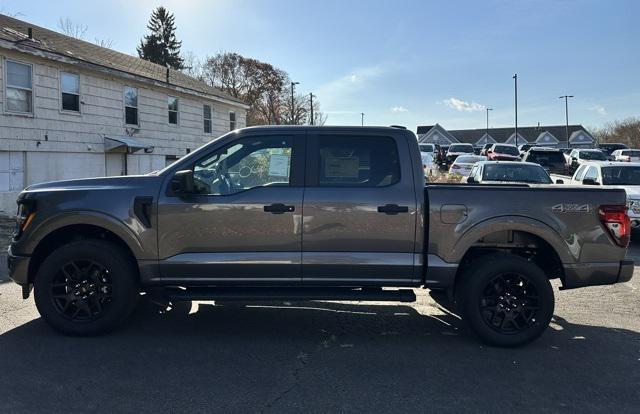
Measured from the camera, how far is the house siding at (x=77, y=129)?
13.3 meters

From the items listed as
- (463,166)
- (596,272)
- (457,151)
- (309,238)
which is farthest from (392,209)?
(457,151)

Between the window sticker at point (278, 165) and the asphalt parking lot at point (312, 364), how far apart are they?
1578 mm

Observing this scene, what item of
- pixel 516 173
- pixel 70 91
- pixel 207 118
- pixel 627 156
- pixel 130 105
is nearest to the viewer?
pixel 516 173

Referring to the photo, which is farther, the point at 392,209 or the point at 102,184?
the point at 102,184

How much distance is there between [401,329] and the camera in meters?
5.21

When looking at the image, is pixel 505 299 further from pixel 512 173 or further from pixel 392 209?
pixel 512 173

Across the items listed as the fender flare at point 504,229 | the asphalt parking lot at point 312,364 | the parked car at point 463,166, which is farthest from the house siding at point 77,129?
the fender flare at point 504,229

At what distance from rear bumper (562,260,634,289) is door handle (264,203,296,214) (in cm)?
260

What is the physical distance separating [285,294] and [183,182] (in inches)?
53.7

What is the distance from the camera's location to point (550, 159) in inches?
970

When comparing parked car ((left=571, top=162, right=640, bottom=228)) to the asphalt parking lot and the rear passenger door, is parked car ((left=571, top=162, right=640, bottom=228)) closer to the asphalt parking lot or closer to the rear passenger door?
the asphalt parking lot

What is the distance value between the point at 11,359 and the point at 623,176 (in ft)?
37.9

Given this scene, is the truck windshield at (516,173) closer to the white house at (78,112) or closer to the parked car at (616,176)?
the parked car at (616,176)

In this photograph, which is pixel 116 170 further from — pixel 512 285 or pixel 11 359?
pixel 512 285
